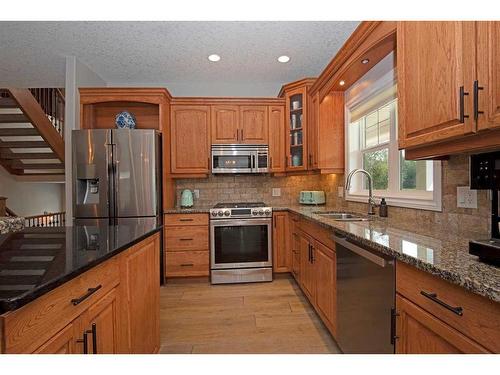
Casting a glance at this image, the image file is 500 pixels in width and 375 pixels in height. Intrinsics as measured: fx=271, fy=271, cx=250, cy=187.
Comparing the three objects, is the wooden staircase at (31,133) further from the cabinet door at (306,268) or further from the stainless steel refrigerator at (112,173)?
the cabinet door at (306,268)

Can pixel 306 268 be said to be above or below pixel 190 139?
below

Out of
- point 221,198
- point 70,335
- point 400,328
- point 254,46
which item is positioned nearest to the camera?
point 70,335

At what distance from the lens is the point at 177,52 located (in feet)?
10.1

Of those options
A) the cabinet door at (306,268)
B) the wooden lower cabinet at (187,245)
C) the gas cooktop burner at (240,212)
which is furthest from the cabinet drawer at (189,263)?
the cabinet door at (306,268)

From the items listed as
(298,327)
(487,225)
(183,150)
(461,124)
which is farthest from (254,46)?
(298,327)

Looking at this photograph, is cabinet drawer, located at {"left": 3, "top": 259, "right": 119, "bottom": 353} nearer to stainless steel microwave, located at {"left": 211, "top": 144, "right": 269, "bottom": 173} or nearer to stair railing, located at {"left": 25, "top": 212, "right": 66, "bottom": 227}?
stainless steel microwave, located at {"left": 211, "top": 144, "right": 269, "bottom": 173}

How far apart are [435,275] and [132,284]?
1362 mm

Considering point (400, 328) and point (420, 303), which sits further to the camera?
point (400, 328)

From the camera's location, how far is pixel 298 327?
2.24m

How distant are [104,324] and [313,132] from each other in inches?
115

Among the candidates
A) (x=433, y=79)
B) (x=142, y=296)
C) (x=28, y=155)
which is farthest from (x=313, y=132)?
(x=28, y=155)

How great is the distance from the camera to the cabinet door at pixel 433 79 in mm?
1059

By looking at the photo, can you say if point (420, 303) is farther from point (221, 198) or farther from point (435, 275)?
point (221, 198)

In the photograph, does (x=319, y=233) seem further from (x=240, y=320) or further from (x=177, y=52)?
(x=177, y=52)
